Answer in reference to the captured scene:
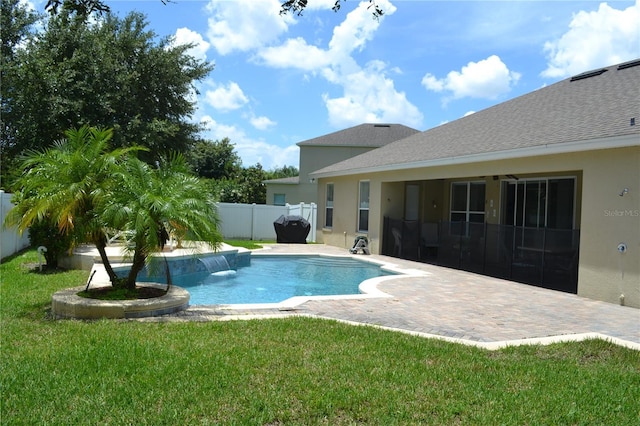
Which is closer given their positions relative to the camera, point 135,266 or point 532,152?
point 135,266

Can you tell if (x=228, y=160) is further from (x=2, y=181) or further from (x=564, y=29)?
(x=564, y=29)

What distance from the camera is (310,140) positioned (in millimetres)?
36438

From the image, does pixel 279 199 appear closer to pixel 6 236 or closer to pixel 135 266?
pixel 6 236

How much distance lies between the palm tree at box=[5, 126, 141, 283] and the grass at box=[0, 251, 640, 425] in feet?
5.20

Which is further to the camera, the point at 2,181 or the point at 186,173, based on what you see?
the point at 2,181

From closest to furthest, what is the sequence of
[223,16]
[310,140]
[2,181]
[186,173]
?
[223,16] < [186,173] < [2,181] < [310,140]

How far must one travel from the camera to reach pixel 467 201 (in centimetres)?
1797

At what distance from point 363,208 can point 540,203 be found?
23.2 feet

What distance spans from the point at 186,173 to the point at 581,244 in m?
7.91

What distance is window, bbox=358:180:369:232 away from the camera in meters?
20.1

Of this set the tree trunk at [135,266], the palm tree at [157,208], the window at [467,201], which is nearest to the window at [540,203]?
the window at [467,201]

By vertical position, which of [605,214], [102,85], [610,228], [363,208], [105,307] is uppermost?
[102,85]

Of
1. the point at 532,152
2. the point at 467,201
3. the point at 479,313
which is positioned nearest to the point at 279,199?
the point at 467,201

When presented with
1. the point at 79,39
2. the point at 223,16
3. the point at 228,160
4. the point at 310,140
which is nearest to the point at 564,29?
the point at 223,16
